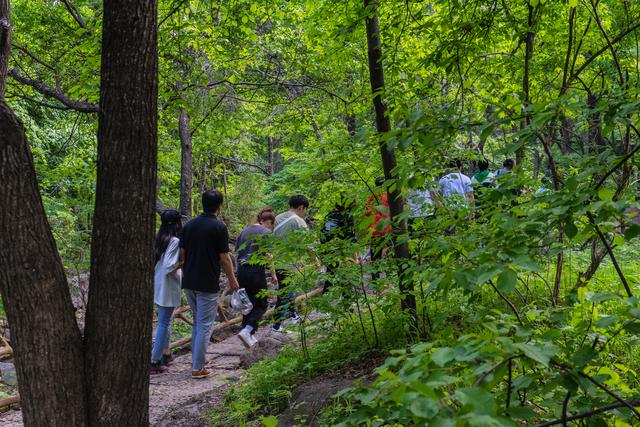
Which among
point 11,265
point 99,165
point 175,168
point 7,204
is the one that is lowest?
point 11,265

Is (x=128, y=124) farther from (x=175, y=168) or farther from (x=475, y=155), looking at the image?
(x=175, y=168)

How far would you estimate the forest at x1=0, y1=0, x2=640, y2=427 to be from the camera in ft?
5.60

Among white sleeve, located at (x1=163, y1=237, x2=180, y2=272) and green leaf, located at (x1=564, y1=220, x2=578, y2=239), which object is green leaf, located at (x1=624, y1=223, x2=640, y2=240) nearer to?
green leaf, located at (x1=564, y1=220, x2=578, y2=239)

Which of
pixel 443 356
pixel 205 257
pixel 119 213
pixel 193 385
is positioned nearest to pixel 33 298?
pixel 119 213

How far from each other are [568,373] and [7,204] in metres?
2.60

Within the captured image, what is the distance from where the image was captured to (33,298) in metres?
2.64

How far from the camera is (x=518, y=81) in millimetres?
5609

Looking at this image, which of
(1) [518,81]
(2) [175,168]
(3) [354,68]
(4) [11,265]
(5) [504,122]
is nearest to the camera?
(5) [504,122]

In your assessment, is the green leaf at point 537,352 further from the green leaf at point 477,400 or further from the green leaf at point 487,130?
the green leaf at point 487,130

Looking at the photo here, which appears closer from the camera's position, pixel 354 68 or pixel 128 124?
pixel 128 124

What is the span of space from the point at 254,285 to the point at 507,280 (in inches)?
224

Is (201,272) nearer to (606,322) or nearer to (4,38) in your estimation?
(4,38)

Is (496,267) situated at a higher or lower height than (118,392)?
higher

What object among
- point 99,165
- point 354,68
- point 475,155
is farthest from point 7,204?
point 354,68
